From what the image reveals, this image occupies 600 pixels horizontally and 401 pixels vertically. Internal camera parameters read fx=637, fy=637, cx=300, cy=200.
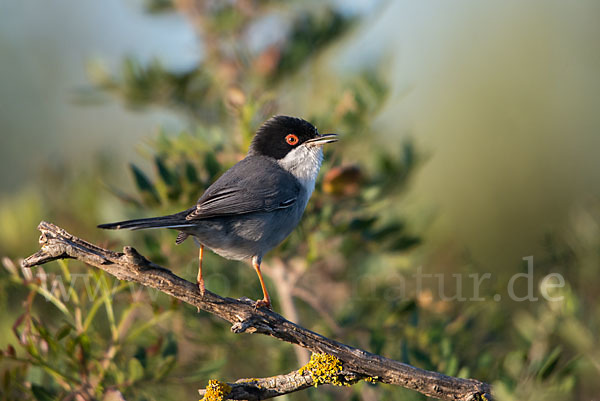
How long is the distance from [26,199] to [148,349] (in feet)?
5.71

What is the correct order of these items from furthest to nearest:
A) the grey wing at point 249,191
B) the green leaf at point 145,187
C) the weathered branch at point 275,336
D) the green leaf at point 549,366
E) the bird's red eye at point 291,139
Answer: the bird's red eye at point 291,139 → the green leaf at point 145,187 → the grey wing at point 249,191 → the green leaf at point 549,366 → the weathered branch at point 275,336

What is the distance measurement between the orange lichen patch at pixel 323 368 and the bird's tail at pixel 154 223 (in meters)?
0.82

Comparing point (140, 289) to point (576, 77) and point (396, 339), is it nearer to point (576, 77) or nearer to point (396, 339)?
point (396, 339)

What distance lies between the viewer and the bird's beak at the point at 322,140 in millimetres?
3489

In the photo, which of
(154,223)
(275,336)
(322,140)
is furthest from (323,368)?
(322,140)

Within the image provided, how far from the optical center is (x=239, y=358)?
4332 mm

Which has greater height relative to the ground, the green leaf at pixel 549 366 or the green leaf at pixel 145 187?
the green leaf at pixel 145 187

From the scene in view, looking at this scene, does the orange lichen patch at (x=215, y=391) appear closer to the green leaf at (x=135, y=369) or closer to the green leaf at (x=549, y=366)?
the green leaf at (x=135, y=369)

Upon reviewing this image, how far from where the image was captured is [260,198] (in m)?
3.20

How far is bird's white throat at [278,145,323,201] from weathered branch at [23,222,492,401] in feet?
3.67

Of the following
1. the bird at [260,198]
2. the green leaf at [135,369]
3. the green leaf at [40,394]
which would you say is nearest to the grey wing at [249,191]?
the bird at [260,198]

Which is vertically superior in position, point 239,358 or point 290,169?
point 290,169

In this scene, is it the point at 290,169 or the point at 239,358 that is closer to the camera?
the point at 290,169

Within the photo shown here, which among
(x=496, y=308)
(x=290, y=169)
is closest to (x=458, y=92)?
(x=496, y=308)
